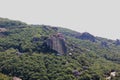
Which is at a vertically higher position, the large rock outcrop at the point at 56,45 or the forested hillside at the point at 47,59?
the large rock outcrop at the point at 56,45

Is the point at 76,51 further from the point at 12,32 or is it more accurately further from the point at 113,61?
the point at 12,32

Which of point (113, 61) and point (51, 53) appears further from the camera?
point (113, 61)

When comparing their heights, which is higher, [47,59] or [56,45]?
[56,45]

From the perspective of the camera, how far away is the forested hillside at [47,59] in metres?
98.4

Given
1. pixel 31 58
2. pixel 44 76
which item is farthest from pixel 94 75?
pixel 31 58

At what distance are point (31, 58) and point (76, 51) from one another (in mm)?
23938

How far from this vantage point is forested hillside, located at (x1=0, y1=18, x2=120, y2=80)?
98.4 m

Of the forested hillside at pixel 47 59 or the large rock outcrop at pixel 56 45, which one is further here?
the large rock outcrop at pixel 56 45

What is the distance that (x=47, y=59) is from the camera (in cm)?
10919

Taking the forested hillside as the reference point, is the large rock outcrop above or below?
above

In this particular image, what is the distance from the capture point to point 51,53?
116312 millimetres

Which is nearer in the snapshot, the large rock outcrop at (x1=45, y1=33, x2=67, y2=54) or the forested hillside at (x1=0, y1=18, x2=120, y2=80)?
the forested hillside at (x1=0, y1=18, x2=120, y2=80)

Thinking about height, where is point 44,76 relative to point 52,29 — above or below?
below

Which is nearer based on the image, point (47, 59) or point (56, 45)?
point (47, 59)
